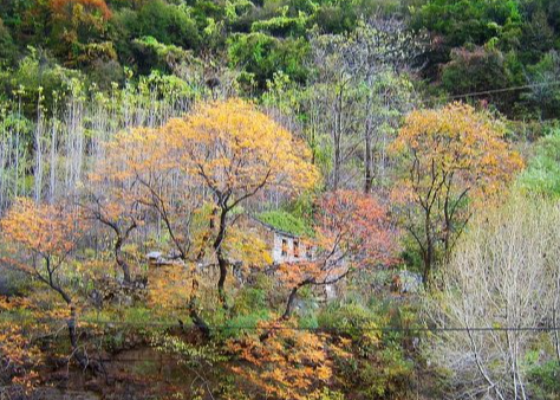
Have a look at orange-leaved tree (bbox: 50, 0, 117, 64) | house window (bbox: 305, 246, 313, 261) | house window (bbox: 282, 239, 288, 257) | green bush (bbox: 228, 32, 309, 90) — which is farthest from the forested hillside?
orange-leaved tree (bbox: 50, 0, 117, 64)

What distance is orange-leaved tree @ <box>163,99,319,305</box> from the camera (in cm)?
966

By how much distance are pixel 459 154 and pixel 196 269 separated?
6194mm

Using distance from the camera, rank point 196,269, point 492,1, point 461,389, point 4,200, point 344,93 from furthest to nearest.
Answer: point 492,1, point 344,93, point 4,200, point 196,269, point 461,389

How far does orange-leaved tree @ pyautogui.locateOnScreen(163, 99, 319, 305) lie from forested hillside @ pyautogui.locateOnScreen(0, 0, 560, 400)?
4 cm

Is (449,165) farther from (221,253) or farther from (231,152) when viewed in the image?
(221,253)

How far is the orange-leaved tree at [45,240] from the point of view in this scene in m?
10.6

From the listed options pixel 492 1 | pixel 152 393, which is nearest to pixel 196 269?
pixel 152 393

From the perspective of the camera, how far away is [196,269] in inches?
424

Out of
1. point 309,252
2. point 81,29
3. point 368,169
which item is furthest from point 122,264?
point 81,29

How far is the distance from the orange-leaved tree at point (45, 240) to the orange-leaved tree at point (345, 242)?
14.1ft

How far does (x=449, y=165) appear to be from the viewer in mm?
11875

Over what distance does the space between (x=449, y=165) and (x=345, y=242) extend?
2828mm

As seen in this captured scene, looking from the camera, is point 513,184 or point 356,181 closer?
point 513,184

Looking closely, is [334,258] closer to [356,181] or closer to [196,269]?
[196,269]
